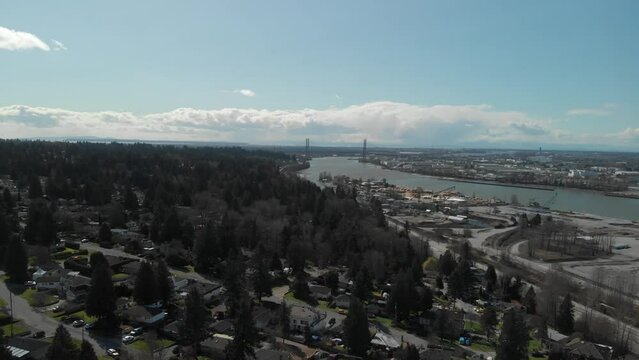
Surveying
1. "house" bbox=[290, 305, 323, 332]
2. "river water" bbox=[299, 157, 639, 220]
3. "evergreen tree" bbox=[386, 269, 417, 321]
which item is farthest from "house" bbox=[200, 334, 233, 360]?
"river water" bbox=[299, 157, 639, 220]

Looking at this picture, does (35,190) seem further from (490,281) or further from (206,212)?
(490,281)

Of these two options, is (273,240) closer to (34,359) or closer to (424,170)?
(34,359)

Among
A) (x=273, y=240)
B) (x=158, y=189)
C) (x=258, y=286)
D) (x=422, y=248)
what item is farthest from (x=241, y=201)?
(x=258, y=286)

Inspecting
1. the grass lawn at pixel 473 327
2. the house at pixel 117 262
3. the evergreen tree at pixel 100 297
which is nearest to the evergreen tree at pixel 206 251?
the house at pixel 117 262

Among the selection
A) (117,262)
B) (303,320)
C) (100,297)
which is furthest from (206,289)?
(117,262)

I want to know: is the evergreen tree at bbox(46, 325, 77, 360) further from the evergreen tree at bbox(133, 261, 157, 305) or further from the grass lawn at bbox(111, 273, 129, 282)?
the grass lawn at bbox(111, 273, 129, 282)
